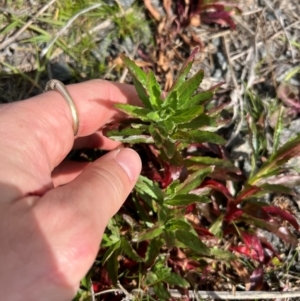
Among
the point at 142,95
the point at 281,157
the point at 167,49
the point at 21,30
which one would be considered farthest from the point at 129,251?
the point at 21,30

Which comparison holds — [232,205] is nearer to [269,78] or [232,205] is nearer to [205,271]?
[205,271]

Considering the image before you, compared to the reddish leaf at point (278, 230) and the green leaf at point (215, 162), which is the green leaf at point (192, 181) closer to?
the green leaf at point (215, 162)

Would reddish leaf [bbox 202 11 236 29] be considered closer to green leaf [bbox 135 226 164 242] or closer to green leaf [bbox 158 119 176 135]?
green leaf [bbox 158 119 176 135]

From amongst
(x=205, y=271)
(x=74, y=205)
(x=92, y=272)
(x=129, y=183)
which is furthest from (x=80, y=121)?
(x=205, y=271)

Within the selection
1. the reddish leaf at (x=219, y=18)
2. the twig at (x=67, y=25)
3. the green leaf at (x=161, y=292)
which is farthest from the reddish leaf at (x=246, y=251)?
the twig at (x=67, y=25)

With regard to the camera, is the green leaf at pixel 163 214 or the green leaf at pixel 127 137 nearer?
the green leaf at pixel 127 137

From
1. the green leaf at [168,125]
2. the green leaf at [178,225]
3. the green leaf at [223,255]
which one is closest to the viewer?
the green leaf at [168,125]
